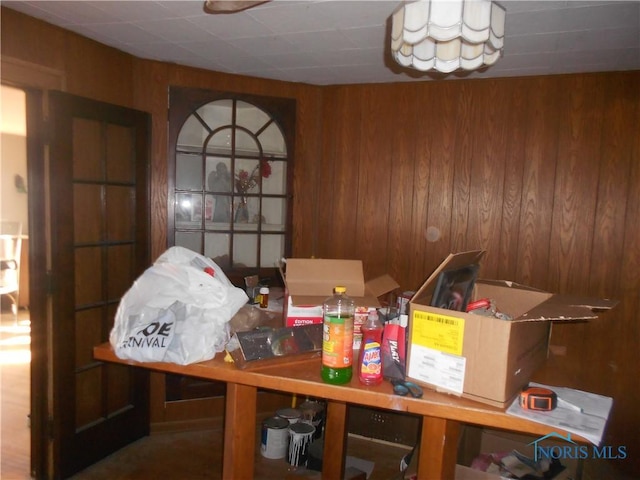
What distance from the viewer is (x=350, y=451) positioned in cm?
275

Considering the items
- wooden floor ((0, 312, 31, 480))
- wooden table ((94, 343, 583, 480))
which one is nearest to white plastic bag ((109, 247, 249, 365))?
wooden table ((94, 343, 583, 480))

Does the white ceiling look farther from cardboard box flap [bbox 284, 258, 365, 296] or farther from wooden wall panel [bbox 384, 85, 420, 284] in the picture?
cardboard box flap [bbox 284, 258, 365, 296]

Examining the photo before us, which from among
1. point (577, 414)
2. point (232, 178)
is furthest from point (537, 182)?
point (232, 178)

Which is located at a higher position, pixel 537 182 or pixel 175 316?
pixel 537 182

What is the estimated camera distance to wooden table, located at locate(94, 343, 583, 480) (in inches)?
50.1

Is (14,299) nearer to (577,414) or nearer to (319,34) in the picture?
(319,34)

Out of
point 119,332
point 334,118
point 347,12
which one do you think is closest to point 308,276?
point 119,332

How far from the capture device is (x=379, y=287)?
6.61 feet

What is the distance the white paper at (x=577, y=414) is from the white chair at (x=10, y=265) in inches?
219

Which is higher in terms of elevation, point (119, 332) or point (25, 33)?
point (25, 33)

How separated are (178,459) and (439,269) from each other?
6.62 ft

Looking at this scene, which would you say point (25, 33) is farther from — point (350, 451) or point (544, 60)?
point (350, 451)

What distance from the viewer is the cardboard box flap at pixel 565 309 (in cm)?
125

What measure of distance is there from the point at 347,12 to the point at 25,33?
146 centimetres
